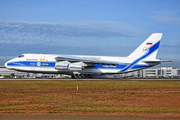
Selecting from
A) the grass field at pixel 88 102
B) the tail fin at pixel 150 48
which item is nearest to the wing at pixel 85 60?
the tail fin at pixel 150 48

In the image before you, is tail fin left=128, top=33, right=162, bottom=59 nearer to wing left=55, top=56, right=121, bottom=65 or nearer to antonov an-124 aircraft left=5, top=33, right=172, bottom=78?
antonov an-124 aircraft left=5, top=33, right=172, bottom=78

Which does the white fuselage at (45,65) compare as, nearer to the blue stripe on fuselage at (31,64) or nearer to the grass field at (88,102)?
the blue stripe on fuselage at (31,64)

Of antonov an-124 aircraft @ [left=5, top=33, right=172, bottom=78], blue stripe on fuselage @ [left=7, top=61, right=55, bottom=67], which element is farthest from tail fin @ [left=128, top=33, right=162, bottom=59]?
blue stripe on fuselage @ [left=7, top=61, right=55, bottom=67]

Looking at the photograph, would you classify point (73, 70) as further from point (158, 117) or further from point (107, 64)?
point (158, 117)

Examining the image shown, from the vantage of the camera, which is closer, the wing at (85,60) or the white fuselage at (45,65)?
the wing at (85,60)

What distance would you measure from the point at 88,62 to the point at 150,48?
14.7 metres

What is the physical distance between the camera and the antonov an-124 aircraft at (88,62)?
4388 centimetres

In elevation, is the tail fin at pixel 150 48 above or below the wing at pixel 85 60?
above

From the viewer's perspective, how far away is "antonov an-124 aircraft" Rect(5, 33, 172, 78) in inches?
1727

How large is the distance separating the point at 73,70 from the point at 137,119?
110 feet

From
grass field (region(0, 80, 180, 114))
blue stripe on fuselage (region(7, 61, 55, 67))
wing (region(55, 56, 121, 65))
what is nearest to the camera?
grass field (region(0, 80, 180, 114))

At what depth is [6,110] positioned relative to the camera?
12586mm

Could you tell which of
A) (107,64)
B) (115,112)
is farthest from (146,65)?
(115,112)

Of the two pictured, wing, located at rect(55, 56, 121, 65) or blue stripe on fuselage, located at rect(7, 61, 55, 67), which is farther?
blue stripe on fuselage, located at rect(7, 61, 55, 67)
